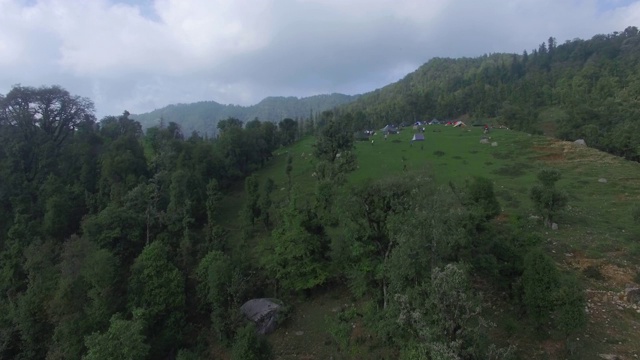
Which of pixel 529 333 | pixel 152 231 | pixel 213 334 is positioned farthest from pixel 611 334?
pixel 152 231

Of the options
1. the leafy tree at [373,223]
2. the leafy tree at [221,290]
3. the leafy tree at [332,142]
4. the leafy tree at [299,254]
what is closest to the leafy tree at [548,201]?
the leafy tree at [373,223]

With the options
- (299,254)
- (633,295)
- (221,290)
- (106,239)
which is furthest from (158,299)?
(633,295)

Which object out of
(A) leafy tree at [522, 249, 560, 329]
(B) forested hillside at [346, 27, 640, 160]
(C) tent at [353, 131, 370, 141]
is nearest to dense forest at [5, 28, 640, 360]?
(A) leafy tree at [522, 249, 560, 329]

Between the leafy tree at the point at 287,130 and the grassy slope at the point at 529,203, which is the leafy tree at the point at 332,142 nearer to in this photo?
the grassy slope at the point at 529,203

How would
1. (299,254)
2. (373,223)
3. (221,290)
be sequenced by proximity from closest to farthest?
(373,223), (221,290), (299,254)

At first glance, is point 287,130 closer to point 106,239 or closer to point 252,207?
point 252,207

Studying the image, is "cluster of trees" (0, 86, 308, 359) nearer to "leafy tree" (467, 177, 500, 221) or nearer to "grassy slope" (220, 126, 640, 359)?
"grassy slope" (220, 126, 640, 359)

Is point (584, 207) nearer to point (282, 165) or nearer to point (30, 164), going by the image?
point (282, 165)
